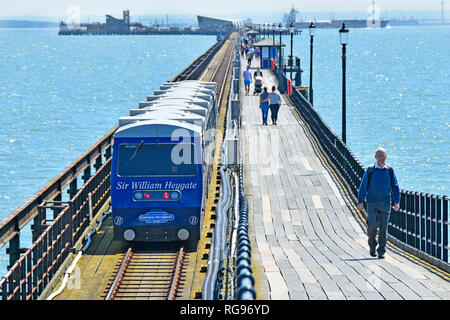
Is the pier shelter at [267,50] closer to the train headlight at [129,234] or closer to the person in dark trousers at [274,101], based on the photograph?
the person in dark trousers at [274,101]

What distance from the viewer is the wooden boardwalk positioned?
1080cm

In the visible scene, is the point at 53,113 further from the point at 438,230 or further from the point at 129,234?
the point at 438,230

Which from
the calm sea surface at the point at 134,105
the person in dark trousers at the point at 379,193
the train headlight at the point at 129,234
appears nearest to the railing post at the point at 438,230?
the person in dark trousers at the point at 379,193

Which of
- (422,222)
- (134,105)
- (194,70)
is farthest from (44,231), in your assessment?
(134,105)

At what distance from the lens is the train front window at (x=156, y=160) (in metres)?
16.0

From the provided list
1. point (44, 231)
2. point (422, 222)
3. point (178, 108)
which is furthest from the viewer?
point (178, 108)

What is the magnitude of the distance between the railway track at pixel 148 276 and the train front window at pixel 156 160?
1603 millimetres

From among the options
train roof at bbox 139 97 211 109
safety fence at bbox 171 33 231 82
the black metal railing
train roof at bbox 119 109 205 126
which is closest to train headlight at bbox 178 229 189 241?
train roof at bbox 119 109 205 126

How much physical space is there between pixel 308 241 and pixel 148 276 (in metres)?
3.20

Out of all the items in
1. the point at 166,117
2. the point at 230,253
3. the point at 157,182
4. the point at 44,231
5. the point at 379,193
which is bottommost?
the point at 230,253

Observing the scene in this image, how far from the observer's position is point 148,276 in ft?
47.9

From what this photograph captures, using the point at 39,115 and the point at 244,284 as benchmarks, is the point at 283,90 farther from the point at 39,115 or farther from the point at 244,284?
the point at 39,115

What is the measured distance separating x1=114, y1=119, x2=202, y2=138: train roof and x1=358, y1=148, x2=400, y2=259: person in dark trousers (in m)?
4.56

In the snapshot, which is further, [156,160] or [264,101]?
[264,101]
